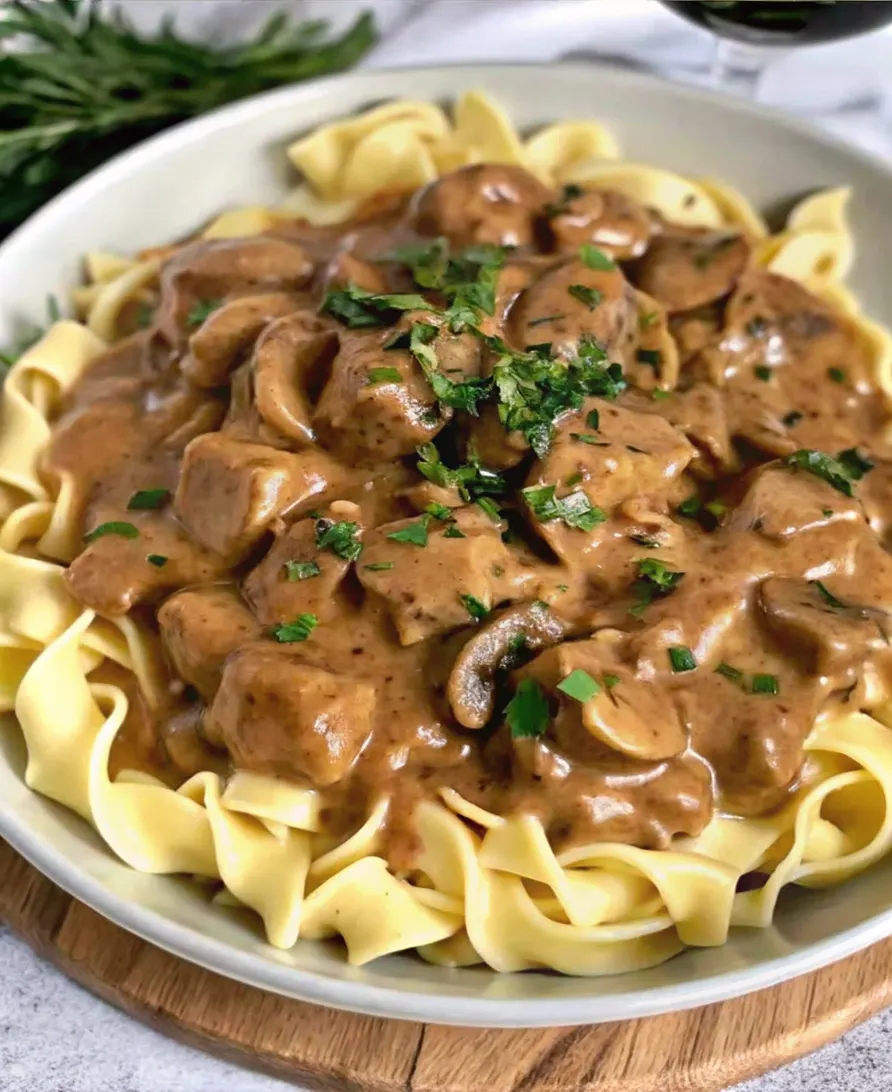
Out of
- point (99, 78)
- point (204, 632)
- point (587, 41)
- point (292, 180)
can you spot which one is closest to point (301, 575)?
point (204, 632)

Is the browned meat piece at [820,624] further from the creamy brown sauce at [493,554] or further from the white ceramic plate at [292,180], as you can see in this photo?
the white ceramic plate at [292,180]

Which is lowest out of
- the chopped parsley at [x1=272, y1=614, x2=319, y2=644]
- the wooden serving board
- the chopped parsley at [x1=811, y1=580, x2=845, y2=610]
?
the wooden serving board

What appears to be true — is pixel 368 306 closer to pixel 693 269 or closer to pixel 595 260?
pixel 595 260

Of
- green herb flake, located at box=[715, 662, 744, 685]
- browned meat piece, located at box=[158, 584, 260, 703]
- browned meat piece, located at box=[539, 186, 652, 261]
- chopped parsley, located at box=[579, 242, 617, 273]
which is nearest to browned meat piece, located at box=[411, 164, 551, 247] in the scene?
browned meat piece, located at box=[539, 186, 652, 261]

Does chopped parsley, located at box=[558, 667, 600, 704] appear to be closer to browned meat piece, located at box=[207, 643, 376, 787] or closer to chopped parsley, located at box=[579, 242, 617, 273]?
browned meat piece, located at box=[207, 643, 376, 787]

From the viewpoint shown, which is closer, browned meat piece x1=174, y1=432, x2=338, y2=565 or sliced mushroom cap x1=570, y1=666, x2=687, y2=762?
sliced mushroom cap x1=570, y1=666, x2=687, y2=762

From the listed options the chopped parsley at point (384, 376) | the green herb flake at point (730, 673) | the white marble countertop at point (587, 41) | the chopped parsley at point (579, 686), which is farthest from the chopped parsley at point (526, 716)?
the white marble countertop at point (587, 41)

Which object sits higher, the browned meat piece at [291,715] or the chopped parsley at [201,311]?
the chopped parsley at [201,311]
